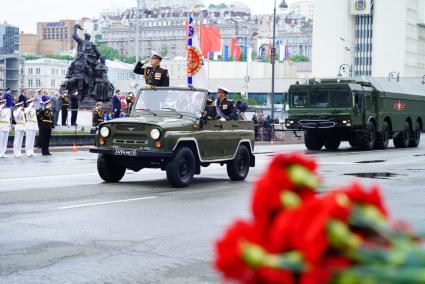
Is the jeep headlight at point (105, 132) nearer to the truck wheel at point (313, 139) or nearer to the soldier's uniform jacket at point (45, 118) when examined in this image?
the soldier's uniform jacket at point (45, 118)

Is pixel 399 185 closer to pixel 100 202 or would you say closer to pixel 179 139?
pixel 179 139

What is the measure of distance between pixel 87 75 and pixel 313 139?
748 inches

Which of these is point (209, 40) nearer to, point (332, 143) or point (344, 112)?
point (332, 143)

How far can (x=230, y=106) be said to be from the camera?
741 inches

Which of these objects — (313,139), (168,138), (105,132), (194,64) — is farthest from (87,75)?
(168,138)

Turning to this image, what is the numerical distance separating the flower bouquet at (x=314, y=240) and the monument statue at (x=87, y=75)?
163 feet

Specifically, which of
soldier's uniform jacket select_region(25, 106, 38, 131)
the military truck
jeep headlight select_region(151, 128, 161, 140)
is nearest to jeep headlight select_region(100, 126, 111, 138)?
jeep headlight select_region(151, 128, 161, 140)

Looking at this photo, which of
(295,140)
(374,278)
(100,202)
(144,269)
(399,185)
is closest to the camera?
(374,278)

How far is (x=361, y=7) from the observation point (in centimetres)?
17025

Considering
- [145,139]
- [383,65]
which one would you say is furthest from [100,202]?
[383,65]

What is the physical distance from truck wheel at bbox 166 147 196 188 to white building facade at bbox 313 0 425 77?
152017mm

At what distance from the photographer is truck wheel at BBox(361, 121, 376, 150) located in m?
35.1

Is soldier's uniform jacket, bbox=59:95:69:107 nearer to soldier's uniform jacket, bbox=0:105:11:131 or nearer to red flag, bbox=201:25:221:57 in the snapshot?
soldier's uniform jacket, bbox=0:105:11:131

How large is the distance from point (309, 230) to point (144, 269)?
664 cm
